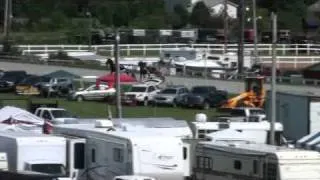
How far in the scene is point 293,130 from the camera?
3750 centimetres

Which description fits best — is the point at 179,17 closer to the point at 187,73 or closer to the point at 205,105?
the point at 187,73

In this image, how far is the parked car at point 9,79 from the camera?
2361 inches

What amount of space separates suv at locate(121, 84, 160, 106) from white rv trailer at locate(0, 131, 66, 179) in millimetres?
28565

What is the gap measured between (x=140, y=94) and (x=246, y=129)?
901 inches

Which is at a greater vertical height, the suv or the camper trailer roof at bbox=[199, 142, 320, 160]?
the camper trailer roof at bbox=[199, 142, 320, 160]

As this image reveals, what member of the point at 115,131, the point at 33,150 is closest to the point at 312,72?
the point at 115,131

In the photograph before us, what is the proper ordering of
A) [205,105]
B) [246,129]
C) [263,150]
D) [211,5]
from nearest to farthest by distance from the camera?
1. [263,150]
2. [246,129]
3. [205,105]
4. [211,5]

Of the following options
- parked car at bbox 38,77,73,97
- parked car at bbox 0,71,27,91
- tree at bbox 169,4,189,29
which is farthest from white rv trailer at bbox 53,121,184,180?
tree at bbox 169,4,189,29

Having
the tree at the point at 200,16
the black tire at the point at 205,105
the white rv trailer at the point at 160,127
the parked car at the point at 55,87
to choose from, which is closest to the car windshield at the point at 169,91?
the black tire at the point at 205,105

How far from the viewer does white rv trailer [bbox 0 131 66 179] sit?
25.5m

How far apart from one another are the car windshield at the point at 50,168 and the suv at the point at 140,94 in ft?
94.8

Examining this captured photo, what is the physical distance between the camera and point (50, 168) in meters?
25.6

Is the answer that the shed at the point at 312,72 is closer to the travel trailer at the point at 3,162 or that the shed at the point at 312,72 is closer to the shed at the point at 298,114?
the shed at the point at 298,114

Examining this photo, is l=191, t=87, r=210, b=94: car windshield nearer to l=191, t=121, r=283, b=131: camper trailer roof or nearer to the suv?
the suv
